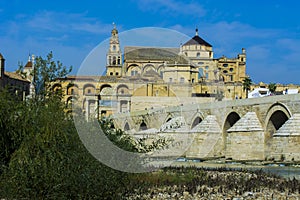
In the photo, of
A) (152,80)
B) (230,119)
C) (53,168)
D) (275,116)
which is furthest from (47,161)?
(230,119)

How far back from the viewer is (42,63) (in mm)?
13406

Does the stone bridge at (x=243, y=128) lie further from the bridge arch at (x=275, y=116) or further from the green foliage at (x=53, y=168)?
the green foliage at (x=53, y=168)

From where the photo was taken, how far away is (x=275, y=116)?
24.5 metres

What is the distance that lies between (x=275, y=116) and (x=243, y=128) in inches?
64.7

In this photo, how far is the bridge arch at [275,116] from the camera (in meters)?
23.5

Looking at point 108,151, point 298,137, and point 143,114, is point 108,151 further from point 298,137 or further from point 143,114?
point 143,114

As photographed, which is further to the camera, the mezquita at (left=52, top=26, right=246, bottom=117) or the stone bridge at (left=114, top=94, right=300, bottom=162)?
the stone bridge at (left=114, top=94, right=300, bottom=162)

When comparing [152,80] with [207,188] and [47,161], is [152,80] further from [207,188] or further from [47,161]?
[47,161]

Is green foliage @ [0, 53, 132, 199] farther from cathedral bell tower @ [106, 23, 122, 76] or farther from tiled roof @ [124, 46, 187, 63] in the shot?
cathedral bell tower @ [106, 23, 122, 76]

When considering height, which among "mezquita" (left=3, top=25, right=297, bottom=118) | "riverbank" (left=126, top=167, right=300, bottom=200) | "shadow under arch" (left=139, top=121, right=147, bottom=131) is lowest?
"riverbank" (left=126, top=167, right=300, bottom=200)

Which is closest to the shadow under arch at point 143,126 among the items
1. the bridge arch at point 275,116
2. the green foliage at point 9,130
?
the bridge arch at point 275,116

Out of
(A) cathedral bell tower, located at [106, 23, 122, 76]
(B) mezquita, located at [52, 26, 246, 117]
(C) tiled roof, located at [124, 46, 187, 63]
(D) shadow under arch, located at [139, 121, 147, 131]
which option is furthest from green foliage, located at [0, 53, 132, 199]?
(D) shadow under arch, located at [139, 121, 147, 131]

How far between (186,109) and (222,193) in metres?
17.8

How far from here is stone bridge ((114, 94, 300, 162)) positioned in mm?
21094
